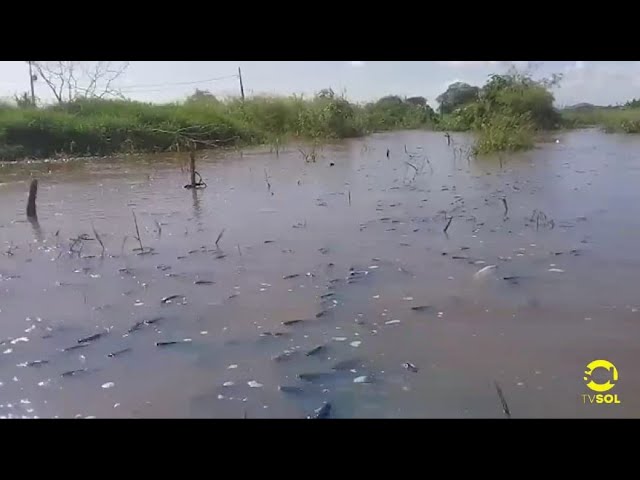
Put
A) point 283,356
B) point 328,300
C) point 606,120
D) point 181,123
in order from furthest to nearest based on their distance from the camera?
point 181,123
point 606,120
point 328,300
point 283,356

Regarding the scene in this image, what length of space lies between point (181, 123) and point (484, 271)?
5.58 meters

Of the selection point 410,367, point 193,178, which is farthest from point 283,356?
point 193,178

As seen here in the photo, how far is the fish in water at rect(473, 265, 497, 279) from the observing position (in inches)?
130

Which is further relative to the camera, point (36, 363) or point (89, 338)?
point (89, 338)

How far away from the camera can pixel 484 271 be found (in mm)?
3354

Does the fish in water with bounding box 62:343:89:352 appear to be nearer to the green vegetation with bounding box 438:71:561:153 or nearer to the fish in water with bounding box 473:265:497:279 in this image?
the fish in water with bounding box 473:265:497:279

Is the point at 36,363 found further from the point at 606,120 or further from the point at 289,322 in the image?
the point at 606,120

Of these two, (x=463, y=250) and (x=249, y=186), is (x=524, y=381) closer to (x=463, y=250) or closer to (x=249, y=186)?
(x=463, y=250)

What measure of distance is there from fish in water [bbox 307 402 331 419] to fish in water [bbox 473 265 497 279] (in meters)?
1.46

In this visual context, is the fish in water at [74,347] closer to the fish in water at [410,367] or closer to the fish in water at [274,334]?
the fish in water at [274,334]

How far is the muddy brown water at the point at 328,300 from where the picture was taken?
2.24 metres

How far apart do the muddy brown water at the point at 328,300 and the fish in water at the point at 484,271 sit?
0.04 m

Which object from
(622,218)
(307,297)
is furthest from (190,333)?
(622,218)

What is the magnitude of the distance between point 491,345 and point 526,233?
177 cm
